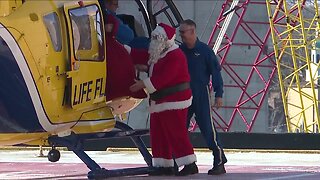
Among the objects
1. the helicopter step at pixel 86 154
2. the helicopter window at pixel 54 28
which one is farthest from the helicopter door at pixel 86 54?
the helicopter step at pixel 86 154

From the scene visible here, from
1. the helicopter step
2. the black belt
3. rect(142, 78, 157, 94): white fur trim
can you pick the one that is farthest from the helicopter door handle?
the black belt

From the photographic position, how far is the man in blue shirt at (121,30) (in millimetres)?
9227

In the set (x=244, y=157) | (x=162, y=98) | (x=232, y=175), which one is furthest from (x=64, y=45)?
(x=244, y=157)

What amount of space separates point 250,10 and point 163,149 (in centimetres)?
4111

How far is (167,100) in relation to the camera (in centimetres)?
875

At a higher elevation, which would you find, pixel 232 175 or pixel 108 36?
pixel 108 36

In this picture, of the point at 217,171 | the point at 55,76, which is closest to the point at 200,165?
the point at 217,171

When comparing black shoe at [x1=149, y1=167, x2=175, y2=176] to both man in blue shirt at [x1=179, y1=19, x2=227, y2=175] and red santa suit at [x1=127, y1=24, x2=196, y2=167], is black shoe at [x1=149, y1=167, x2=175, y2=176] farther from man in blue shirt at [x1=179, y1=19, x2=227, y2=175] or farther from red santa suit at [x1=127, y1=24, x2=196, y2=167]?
man in blue shirt at [x1=179, y1=19, x2=227, y2=175]

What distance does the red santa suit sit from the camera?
8.68m

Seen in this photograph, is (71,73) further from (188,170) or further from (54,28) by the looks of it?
(188,170)

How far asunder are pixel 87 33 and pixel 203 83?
157 centimetres

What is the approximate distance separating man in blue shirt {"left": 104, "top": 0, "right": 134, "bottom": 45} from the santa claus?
17.6 inches

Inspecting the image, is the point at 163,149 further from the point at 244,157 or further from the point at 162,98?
the point at 244,157

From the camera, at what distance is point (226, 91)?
4931cm
